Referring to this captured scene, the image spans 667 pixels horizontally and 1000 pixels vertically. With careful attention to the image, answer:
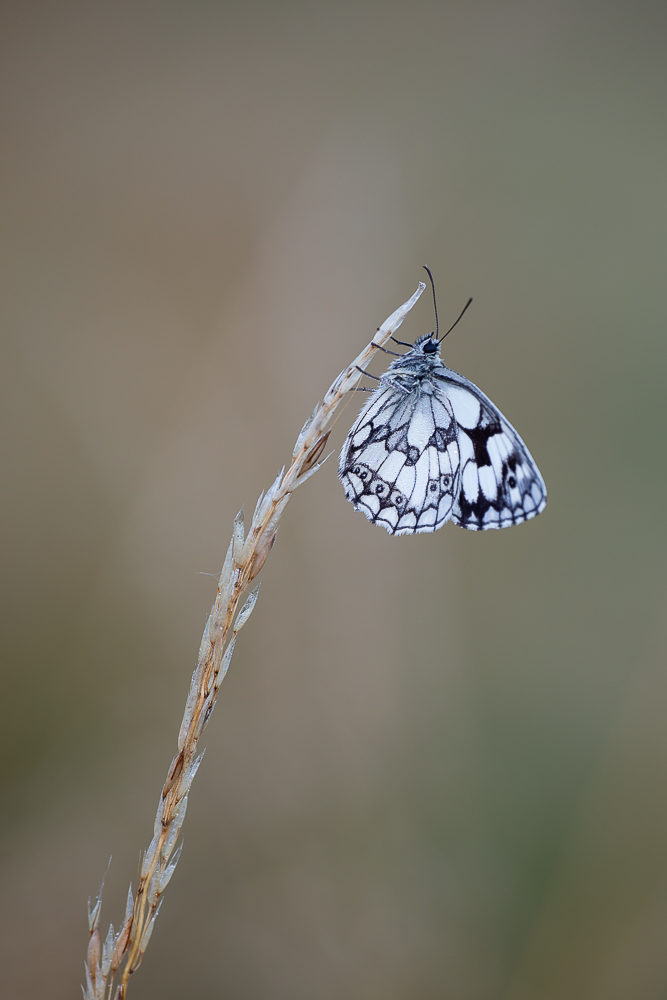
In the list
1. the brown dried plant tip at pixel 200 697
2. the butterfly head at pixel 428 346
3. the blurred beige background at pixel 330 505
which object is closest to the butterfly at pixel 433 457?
the butterfly head at pixel 428 346

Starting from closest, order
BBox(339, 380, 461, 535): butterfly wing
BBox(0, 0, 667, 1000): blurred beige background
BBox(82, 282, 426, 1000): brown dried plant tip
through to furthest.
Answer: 1. BBox(82, 282, 426, 1000): brown dried plant tip
2. BBox(339, 380, 461, 535): butterfly wing
3. BBox(0, 0, 667, 1000): blurred beige background

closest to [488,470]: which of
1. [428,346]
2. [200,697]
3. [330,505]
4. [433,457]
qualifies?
[433,457]

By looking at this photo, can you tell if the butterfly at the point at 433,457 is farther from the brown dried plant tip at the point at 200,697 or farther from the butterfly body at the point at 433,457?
the brown dried plant tip at the point at 200,697

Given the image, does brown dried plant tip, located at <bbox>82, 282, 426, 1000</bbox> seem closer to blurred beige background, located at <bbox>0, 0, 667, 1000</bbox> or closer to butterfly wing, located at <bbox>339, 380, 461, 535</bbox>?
butterfly wing, located at <bbox>339, 380, 461, 535</bbox>

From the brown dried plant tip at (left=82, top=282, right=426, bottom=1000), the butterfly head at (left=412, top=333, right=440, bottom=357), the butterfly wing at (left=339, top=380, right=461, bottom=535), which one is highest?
the butterfly head at (left=412, top=333, right=440, bottom=357)

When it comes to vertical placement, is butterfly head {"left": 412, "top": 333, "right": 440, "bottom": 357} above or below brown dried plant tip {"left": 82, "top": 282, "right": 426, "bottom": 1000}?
above

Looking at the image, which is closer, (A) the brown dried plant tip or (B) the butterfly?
(A) the brown dried plant tip

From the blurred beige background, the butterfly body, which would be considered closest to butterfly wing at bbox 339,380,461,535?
the butterfly body

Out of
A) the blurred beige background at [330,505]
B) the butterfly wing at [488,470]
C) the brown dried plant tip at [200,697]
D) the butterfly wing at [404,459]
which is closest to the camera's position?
the brown dried plant tip at [200,697]

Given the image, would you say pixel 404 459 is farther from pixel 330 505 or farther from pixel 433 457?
pixel 330 505
